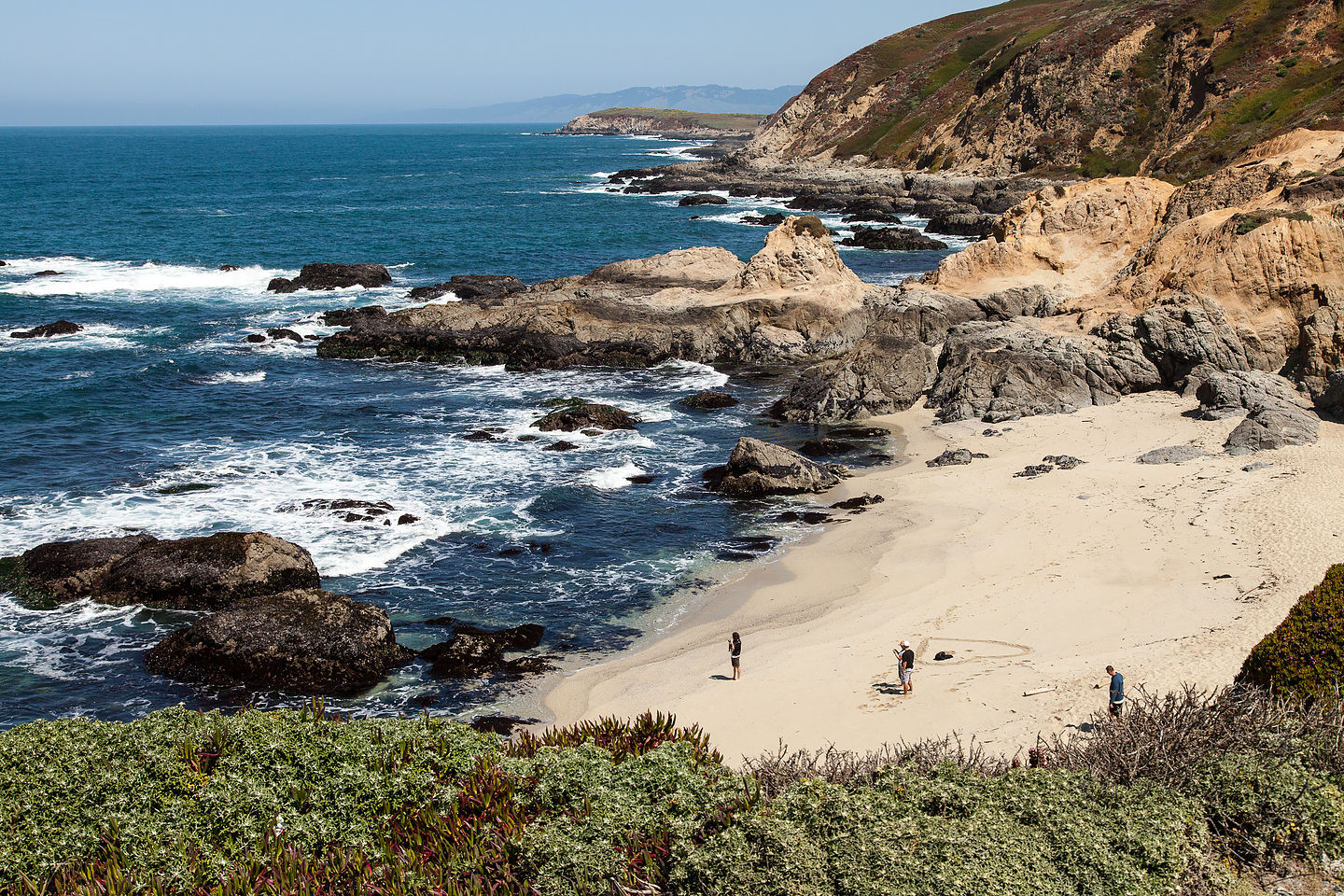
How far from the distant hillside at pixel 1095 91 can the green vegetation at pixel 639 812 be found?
205 ft

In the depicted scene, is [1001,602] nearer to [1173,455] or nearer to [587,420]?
[1173,455]

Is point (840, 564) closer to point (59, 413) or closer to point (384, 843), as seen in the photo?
point (384, 843)

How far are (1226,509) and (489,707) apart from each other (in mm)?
17069

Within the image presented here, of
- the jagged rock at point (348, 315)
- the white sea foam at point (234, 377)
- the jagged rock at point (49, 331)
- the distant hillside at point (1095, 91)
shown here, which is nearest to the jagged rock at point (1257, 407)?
the white sea foam at point (234, 377)

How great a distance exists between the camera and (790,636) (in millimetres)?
19703

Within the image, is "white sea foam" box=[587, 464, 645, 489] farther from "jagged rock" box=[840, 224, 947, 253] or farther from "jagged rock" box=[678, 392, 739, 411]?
"jagged rock" box=[840, 224, 947, 253]

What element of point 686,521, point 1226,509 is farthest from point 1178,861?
point 686,521

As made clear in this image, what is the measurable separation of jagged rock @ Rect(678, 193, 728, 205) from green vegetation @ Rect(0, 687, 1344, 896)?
90.5 m

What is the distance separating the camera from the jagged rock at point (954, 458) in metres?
28.8

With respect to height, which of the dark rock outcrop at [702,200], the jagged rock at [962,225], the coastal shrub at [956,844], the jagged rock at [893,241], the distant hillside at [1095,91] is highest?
the distant hillside at [1095,91]

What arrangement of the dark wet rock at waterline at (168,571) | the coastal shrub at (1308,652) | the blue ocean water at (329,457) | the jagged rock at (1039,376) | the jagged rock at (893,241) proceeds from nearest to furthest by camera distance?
1. the coastal shrub at (1308,652)
2. the blue ocean water at (329,457)
3. the dark wet rock at waterline at (168,571)
4. the jagged rock at (1039,376)
5. the jagged rock at (893,241)

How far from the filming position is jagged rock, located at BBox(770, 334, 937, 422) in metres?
34.3

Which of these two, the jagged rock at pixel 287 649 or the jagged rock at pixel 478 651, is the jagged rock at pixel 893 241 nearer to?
the jagged rock at pixel 478 651

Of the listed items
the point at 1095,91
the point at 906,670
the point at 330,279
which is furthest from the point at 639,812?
the point at 1095,91
